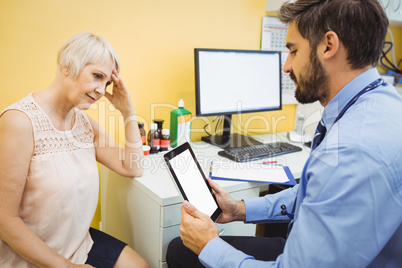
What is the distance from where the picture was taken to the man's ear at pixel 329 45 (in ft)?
2.85

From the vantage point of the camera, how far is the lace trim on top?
1.01 meters

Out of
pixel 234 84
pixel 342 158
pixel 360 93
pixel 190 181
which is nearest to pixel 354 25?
pixel 360 93

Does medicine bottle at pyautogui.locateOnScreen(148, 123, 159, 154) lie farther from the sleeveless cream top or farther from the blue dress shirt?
the blue dress shirt

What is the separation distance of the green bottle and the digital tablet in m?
0.52

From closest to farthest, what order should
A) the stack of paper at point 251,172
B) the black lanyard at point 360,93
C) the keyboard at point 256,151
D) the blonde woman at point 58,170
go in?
the black lanyard at point 360,93 < the blonde woman at point 58,170 < the stack of paper at point 251,172 < the keyboard at point 256,151

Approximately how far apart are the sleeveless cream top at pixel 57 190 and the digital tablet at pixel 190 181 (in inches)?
13.5

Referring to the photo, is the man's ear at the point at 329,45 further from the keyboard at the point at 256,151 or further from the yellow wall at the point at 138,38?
the yellow wall at the point at 138,38

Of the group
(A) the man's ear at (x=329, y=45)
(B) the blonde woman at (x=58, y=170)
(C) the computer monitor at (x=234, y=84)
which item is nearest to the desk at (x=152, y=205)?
(B) the blonde woman at (x=58, y=170)

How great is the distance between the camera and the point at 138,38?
163cm

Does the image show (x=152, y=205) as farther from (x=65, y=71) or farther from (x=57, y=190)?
(x=65, y=71)

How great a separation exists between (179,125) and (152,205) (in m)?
0.56

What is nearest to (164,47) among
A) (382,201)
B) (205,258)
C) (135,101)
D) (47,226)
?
(135,101)

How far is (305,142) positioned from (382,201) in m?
1.31

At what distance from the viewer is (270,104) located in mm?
1912
